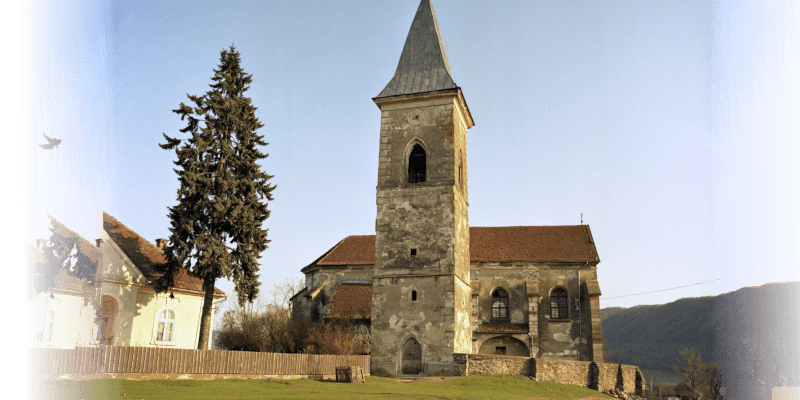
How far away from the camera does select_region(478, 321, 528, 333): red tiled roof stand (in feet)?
116

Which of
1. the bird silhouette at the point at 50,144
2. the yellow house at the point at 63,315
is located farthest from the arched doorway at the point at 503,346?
the bird silhouette at the point at 50,144

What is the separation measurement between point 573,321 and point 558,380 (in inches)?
412

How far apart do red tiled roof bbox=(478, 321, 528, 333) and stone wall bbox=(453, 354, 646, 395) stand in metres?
7.55

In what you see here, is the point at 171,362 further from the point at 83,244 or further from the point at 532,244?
the point at 532,244

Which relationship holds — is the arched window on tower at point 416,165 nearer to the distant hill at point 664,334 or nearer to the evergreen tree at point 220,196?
the evergreen tree at point 220,196

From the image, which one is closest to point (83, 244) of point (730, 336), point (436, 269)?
point (436, 269)

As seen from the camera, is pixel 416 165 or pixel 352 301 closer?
pixel 416 165

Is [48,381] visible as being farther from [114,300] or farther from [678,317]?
[678,317]

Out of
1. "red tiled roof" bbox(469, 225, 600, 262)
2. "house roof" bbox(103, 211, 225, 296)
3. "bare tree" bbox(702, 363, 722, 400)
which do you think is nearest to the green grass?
"house roof" bbox(103, 211, 225, 296)

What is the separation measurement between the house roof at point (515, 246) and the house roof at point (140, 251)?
11.9 m

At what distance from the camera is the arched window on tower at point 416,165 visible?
28266 millimetres

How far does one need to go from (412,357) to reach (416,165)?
9545mm

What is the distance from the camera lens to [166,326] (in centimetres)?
2588

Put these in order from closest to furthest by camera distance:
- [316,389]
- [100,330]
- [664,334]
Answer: [316,389], [100,330], [664,334]
